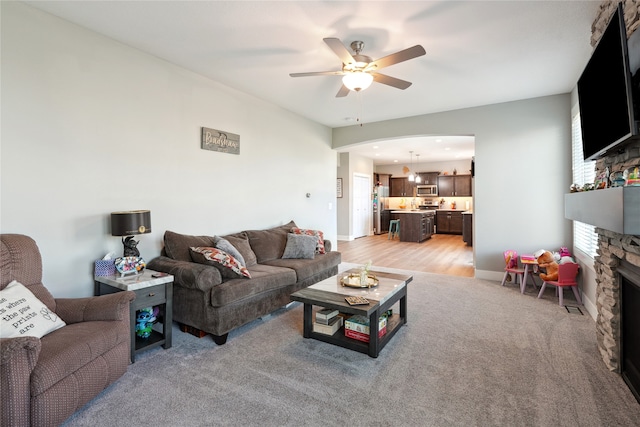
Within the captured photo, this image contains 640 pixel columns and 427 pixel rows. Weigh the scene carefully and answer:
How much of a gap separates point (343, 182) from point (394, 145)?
77.3 inches

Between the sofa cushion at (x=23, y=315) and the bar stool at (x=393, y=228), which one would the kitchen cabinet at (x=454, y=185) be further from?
the sofa cushion at (x=23, y=315)

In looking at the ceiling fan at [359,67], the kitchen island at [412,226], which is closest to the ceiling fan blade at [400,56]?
the ceiling fan at [359,67]

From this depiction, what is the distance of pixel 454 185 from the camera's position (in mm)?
11195

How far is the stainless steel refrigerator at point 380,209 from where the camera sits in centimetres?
1108

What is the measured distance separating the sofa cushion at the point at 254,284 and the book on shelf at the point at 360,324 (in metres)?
0.94

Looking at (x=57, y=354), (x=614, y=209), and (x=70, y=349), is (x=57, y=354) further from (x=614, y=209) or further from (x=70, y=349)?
(x=614, y=209)

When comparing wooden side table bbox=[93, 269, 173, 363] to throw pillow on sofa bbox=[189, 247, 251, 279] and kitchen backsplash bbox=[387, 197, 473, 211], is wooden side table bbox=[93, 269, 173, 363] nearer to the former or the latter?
throw pillow on sofa bbox=[189, 247, 251, 279]

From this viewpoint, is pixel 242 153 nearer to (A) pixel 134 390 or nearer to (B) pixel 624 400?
(A) pixel 134 390

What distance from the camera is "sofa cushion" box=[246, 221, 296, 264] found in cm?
409

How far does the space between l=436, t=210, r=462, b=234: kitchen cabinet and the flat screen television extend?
9310 millimetres

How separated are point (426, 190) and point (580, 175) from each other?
7622 mm

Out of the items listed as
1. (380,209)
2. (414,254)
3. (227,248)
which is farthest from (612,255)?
(380,209)

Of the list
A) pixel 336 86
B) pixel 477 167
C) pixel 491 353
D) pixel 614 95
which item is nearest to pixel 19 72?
pixel 336 86

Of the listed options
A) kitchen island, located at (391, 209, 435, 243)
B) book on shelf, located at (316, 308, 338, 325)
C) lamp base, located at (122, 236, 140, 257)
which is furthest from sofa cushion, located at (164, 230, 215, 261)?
kitchen island, located at (391, 209, 435, 243)
